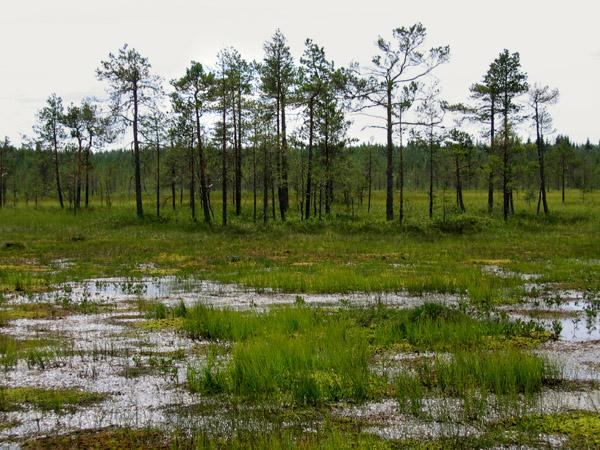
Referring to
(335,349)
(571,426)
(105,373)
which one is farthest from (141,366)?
(571,426)

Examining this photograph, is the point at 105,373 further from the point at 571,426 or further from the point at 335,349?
the point at 571,426

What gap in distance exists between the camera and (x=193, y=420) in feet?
19.9

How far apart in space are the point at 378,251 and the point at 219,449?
2169 cm

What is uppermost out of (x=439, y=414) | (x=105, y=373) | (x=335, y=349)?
(x=335, y=349)

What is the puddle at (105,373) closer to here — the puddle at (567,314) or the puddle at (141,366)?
the puddle at (141,366)

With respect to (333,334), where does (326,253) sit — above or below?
below

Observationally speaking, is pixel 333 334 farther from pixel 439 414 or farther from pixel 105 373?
pixel 105 373

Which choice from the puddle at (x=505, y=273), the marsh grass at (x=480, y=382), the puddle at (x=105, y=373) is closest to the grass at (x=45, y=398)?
the puddle at (x=105, y=373)

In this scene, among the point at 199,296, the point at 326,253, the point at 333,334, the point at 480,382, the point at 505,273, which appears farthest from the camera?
the point at 326,253

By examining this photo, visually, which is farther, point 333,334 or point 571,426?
point 333,334

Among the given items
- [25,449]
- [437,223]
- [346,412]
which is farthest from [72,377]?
[437,223]

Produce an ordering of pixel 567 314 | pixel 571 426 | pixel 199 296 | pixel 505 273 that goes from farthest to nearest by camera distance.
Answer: pixel 505 273 < pixel 199 296 < pixel 567 314 < pixel 571 426

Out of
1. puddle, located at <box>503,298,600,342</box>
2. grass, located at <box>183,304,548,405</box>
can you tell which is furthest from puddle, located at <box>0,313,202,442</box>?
puddle, located at <box>503,298,600,342</box>

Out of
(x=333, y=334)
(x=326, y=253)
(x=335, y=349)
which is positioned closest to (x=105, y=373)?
(x=335, y=349)
